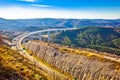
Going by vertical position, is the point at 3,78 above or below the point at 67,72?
above

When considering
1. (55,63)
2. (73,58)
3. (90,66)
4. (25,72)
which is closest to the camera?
(25,72)

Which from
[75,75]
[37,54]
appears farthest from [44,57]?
[75,75]

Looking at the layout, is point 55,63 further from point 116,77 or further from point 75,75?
point 116,77

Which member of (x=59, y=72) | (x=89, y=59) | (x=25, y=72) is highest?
(x=25, y=72)

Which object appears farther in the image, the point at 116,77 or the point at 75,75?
the point at 75,75

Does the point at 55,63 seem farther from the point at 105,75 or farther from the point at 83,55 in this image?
the point at 105,75

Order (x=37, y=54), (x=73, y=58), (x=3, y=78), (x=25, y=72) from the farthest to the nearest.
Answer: (x=37, y=54) → (x=73, y=58) → (x=25, y=72) → (x=3, y=78)

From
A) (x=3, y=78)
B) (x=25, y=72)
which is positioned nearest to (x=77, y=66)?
(x=25, y=72)
